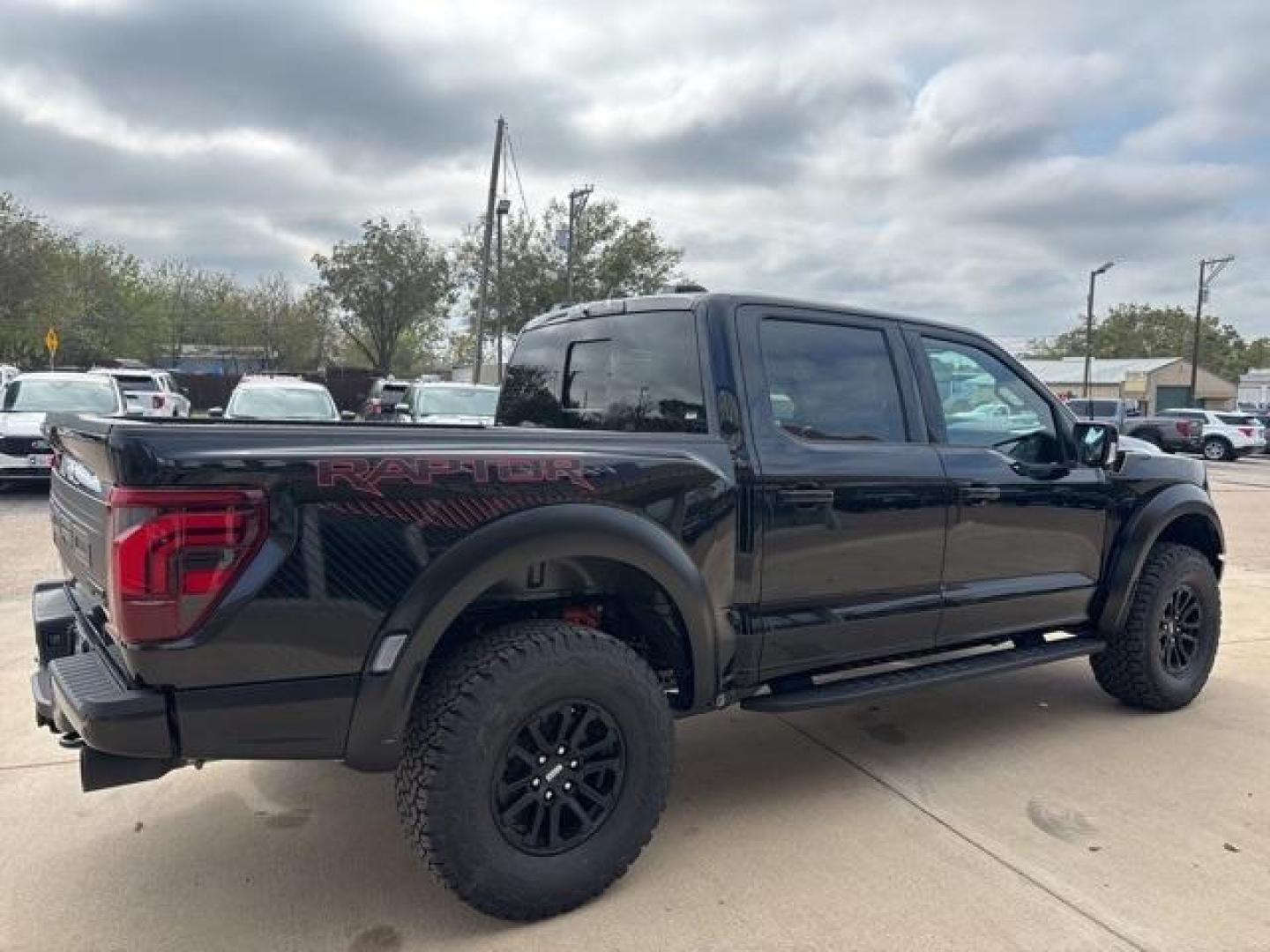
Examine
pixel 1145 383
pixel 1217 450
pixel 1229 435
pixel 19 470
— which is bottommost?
pixel 1217 450

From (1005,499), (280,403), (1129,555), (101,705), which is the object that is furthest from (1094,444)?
(280,403)

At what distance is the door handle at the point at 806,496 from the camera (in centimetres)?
325

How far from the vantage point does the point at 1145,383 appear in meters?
58.9

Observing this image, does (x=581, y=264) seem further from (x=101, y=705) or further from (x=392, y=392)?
(x=101, y=705)

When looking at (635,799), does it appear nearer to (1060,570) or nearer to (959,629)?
(959,629)

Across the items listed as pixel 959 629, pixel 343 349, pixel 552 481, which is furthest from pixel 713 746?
pixel 343 349

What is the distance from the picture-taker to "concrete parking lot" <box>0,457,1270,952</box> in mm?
2732

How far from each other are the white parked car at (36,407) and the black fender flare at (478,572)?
10.4m

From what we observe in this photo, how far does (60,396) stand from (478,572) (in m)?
12.3

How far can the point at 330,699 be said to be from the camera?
2.45m

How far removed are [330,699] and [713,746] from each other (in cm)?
218

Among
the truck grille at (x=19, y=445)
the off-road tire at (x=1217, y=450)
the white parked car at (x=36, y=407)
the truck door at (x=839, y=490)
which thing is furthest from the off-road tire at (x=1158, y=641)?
the off-road tire at (x=1217, y=450)

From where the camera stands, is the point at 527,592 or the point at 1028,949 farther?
the point at 527,592

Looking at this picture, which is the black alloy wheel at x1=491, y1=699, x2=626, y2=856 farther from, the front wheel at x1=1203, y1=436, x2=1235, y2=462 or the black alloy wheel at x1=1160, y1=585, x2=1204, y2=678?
the front wheel at x1=1203, y1=436, x2=1235, y2=462
